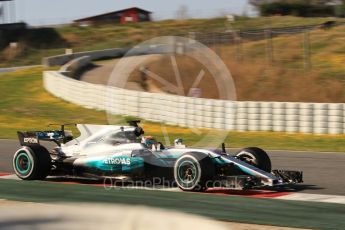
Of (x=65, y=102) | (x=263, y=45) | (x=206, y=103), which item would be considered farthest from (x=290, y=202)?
(x=263, y=45)

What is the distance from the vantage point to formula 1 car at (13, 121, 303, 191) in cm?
884

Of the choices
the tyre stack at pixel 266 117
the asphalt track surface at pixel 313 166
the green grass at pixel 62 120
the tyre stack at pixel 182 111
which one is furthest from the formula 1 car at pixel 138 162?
the tyre stack at pixel 182 111

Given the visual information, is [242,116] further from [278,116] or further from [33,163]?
[33,163]

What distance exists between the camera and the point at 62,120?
2205 cm

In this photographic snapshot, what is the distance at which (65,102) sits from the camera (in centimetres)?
2586

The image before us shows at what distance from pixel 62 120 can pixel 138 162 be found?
1318 centimetres

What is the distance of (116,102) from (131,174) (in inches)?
461

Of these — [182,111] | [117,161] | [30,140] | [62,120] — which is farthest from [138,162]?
[62,120]

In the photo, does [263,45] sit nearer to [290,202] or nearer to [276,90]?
[276,90]

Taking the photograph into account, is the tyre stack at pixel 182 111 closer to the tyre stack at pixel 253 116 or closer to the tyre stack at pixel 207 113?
the tyre stack at pixel 207 113

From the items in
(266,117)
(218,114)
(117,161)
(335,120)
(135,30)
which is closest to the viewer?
(117,161)

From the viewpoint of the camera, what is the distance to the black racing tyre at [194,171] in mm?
8719

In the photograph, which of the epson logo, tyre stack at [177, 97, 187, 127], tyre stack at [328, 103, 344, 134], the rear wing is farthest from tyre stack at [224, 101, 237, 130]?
the epson logo

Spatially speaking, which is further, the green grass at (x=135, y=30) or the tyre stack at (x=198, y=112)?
the green grass at (x=135, y=30)
